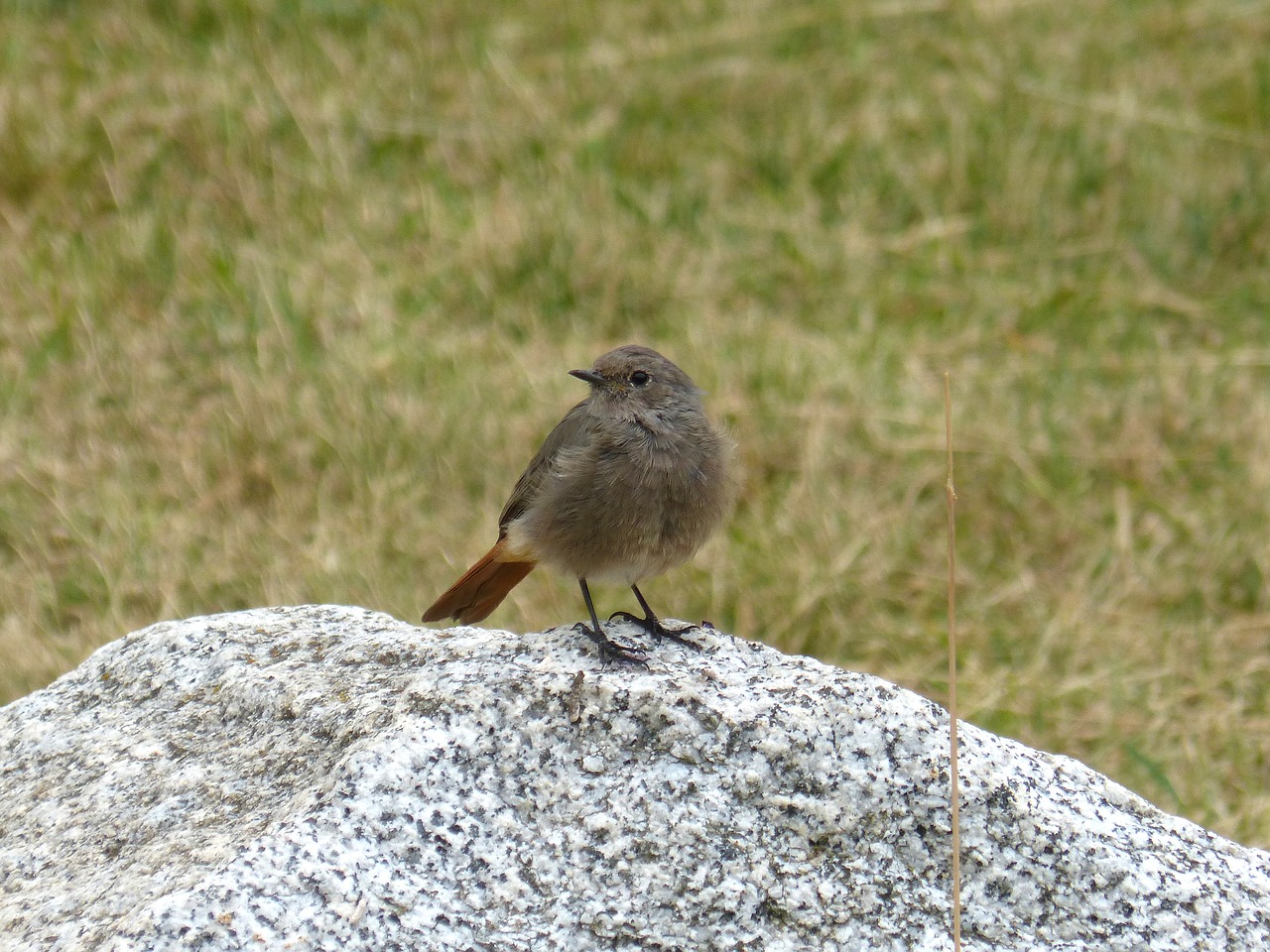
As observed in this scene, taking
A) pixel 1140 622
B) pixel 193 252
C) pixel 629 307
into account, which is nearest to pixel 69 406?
pixel 193 252

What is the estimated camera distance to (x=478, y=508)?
19.6ft

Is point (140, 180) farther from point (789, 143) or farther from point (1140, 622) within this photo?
point (1140, 622)

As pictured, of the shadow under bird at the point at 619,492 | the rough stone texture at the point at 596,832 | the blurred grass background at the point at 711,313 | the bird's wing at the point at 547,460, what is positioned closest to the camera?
the rough stone texture at the point at 596,832

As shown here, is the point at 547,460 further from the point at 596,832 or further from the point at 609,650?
the point at 596,832

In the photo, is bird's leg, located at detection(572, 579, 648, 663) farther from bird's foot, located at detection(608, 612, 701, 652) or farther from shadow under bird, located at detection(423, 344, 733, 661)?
shadow under bird, located at detection(423, 344, 733, 661)

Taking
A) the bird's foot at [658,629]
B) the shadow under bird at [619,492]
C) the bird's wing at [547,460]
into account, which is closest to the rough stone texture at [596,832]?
the bird's foot at [658,629]

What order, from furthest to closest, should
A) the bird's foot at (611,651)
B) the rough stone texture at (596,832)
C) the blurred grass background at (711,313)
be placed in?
the blurred grass background at (711,313)
the bird's foot at (611,651)
the rough stone texture at (596,832)

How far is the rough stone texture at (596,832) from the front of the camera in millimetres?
2375

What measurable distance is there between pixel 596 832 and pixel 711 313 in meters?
4.65

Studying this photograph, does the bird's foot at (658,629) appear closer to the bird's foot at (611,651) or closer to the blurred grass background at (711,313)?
the bird's foot at (611,651)

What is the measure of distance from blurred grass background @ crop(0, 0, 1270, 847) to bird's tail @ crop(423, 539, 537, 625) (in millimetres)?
1367

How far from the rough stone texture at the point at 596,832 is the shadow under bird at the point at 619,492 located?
0.87m

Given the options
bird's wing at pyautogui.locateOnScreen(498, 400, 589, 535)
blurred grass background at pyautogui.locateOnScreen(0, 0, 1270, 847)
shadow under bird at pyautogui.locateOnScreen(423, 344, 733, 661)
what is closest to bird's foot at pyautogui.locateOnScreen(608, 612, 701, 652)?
shadow under bird at pyautogui.locateOnScreen(423, 344, 733, 661)

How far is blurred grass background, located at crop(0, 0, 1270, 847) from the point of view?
18.1 feet
